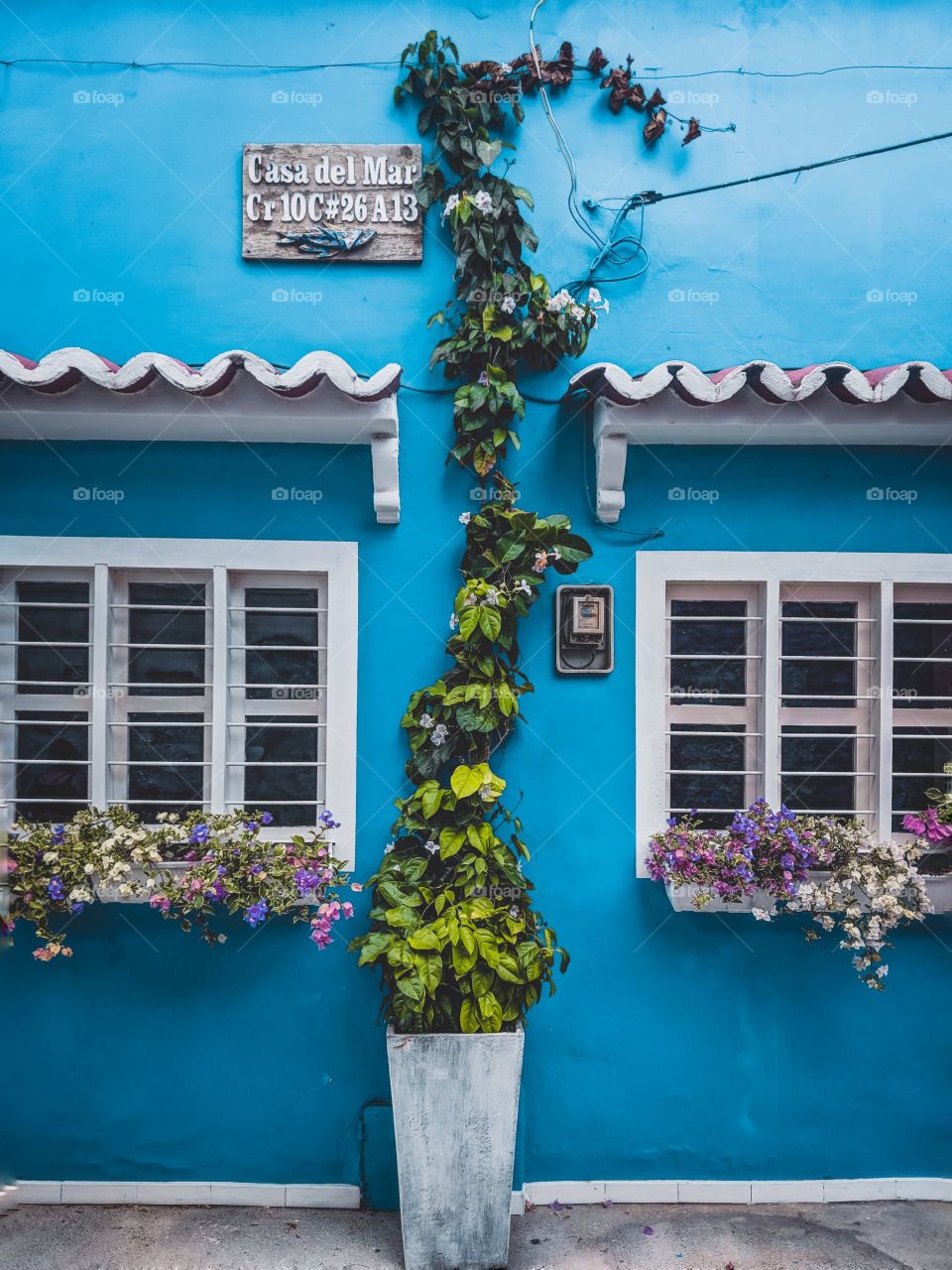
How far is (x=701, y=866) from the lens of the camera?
136 inches

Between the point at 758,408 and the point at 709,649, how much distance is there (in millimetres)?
1139

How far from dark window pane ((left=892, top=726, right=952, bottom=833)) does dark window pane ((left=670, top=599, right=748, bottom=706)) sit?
82 cm

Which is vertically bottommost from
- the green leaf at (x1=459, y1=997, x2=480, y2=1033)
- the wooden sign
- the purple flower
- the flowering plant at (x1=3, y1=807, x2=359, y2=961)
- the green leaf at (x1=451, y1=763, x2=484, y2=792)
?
the green leaf at (x1=459, y1=997, x2=480, y2=1033)

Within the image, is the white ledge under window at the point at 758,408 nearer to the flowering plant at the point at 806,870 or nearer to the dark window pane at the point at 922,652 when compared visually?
the dark window pane at the point at 922,652

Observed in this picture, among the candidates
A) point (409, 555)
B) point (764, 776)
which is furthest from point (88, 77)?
point (764, 776)

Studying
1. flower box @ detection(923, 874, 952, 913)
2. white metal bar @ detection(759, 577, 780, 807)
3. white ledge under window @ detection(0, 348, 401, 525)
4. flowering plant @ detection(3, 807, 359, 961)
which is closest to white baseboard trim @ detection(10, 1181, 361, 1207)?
flowering plant @ detection(3, 807, 359, 961)

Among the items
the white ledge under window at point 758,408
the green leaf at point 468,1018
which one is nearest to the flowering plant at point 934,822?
the white ledge under window at point 758,408

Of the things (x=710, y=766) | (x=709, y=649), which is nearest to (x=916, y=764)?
(x=710, y=766)

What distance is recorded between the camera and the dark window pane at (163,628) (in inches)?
149

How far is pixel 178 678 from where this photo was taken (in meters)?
3.80

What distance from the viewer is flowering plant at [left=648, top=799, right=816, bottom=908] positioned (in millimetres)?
3396

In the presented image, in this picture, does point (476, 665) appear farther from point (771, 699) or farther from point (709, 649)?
point (771, 699)

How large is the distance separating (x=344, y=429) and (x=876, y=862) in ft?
9.87

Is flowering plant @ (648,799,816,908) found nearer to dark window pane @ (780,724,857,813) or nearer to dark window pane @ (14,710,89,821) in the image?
dark window pane @ (780,724,857,813)
